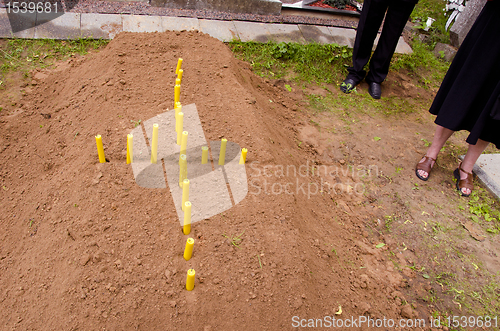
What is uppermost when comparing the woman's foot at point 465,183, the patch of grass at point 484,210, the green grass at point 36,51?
the green grass at point 36,51

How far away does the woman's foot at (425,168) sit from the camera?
10.8ft

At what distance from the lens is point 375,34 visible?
3965 millimetres

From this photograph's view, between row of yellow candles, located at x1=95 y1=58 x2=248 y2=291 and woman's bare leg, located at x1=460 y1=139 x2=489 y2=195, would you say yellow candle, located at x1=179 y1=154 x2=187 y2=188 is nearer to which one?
row of yellow candles, located at x1=95 y1=58 x2=248 y2=291

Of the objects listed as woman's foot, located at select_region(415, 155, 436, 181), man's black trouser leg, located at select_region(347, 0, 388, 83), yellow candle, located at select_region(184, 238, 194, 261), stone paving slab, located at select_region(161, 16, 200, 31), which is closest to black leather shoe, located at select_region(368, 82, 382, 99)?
man's black trouser leg, located at select_region(347, 0, 388, 83)

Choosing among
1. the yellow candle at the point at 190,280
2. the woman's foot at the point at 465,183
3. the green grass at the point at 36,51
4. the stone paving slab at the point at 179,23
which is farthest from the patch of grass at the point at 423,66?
the yellow candle at the point at 190,280

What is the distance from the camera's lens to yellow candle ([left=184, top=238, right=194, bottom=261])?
179 centimetres

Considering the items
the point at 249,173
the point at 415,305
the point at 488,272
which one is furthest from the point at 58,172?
the point at 488,272

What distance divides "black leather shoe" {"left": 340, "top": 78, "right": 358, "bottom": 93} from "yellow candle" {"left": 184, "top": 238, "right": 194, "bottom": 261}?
10.8ft

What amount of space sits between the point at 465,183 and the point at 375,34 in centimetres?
202

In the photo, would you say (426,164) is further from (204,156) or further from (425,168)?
(204,156)

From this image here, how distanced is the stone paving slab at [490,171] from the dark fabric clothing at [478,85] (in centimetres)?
67

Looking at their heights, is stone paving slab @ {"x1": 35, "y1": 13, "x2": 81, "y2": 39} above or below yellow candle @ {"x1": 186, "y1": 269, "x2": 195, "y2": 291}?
above

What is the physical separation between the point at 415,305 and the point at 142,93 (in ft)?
9.18

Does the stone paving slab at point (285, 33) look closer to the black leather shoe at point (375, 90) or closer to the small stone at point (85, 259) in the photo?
the black leather shoe at point (375, 90)
